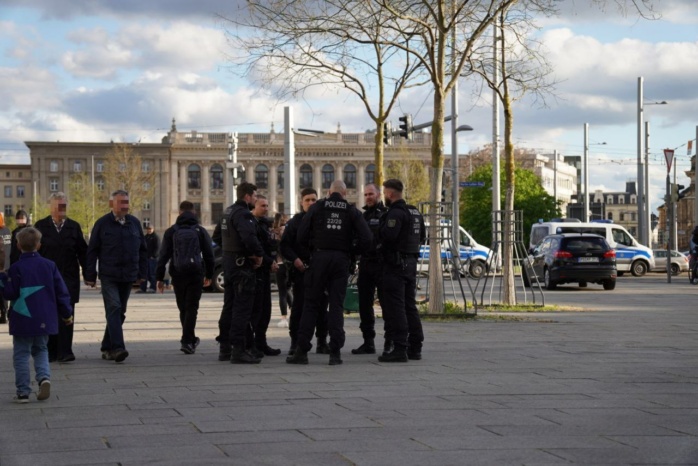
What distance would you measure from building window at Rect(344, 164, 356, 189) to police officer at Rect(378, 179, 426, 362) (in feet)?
437

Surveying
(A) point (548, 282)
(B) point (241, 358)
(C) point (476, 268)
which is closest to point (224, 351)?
(B) point (241, 358)

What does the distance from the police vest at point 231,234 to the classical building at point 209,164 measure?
132140 millimetres

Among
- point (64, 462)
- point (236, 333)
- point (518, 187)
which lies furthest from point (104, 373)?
point (518, 187)

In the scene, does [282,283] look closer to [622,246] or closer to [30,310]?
[30,310]

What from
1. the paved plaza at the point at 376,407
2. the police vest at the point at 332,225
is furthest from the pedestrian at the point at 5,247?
the police vest at the point at 332,225

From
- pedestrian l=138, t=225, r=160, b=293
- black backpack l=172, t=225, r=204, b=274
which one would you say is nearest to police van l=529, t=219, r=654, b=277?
pedestrian l=138, t=225, r=160, b=293

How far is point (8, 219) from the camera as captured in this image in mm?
163750

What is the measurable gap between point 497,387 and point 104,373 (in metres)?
4.02

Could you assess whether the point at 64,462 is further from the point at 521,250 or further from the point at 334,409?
the point at 521,250

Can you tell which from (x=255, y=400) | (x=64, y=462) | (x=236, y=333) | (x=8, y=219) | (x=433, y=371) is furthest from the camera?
(x=8, y=219)

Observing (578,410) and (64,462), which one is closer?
(64,462)

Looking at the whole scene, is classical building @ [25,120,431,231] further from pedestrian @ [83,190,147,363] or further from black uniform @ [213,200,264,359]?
black uniform @ [213,200,264,359]

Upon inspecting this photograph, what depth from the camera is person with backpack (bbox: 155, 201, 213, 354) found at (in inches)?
553

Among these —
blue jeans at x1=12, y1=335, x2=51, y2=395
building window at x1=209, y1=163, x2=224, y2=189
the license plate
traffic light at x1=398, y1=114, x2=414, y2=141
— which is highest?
building window at x1=209, y1=163, x2=224, y2=189
